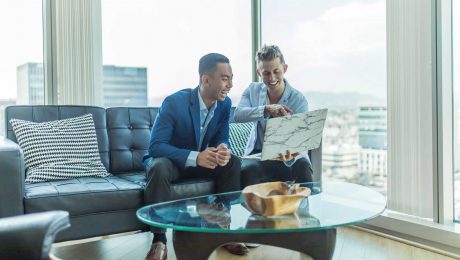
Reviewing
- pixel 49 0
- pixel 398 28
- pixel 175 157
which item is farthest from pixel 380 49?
pixel 49 0

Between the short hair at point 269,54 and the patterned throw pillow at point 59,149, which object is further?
the short hair at point 269,54

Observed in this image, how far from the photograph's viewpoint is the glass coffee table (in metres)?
1.38

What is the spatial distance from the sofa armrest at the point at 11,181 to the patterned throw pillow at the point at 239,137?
136 centimetres

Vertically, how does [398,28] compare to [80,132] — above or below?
above

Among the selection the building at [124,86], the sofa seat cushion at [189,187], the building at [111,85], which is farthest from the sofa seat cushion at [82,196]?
the building at [124,86]

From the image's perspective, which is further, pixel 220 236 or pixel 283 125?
pixel 283 125

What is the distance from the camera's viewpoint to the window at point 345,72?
8.97 ft

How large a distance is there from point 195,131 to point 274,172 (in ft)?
1.67

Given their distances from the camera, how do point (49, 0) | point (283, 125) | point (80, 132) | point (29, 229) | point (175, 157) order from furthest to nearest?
point (49, 0) < point (80, 132) < point (175, 157) < point (283, 125) < point (29, 229)

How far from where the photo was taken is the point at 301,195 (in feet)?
4.91

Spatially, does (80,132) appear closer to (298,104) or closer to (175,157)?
(175,157)

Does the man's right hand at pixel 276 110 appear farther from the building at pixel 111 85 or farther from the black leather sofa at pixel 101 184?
the building at pixel 111 85

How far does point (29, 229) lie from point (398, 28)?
7.22 ft

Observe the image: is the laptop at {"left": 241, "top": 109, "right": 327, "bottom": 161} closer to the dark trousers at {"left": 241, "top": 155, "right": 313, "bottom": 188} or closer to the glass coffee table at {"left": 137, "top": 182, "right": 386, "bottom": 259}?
the glass coffee table at {"left": 137, "top": 182, "right": 386, "bottom": 259}
